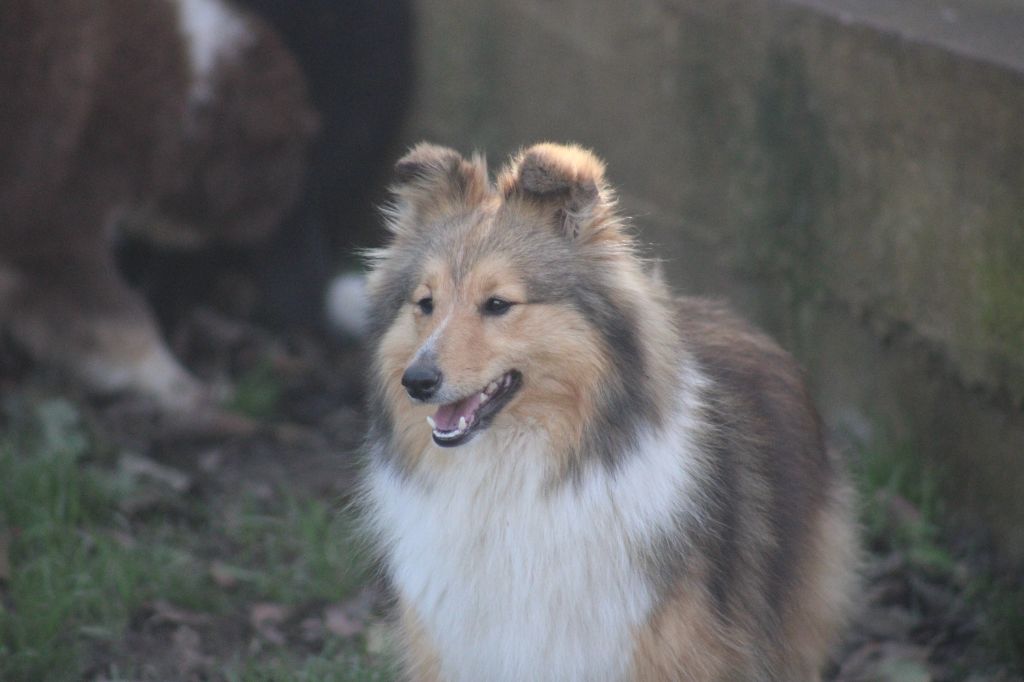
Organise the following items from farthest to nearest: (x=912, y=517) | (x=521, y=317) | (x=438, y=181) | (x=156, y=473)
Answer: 1. (x=156, y=473)
2. (x=912, y=517)
3. (x=438, y=181)
4. (x=521, y=317)

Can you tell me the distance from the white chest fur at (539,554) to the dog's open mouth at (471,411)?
0.27ft

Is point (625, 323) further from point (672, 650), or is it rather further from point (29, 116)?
point (29, 116)

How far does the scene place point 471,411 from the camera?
280 centimetres

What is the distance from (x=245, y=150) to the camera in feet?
18.2

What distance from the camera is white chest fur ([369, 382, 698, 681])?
110 inches

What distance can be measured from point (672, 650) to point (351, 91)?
3.82m

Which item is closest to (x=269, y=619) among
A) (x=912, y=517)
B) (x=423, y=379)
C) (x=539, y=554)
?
(x=539, y=554)

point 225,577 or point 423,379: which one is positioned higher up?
point 423,379

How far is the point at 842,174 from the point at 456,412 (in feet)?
6.42

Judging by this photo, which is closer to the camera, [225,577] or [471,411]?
[471,411]

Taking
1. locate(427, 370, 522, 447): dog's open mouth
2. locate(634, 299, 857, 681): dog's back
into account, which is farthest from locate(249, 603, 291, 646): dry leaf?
locate(634, 299, 857, 681): dog's back

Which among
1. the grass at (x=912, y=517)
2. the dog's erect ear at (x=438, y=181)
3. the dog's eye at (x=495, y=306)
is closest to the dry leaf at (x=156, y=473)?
the dog's erect ear at (x=438, y=181)

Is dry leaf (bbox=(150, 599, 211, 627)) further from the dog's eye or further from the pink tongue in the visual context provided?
the dog's eye

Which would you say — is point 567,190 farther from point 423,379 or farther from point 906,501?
point 906,501
